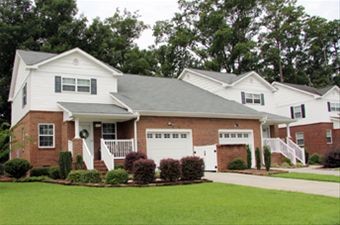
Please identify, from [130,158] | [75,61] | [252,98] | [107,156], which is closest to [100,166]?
[107,156]

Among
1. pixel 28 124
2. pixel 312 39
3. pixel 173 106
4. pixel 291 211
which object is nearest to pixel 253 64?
pixel 312 39

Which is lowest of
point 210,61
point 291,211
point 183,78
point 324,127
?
point 291,211

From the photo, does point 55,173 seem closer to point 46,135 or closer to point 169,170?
point 46,135

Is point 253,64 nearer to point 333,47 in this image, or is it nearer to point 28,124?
point 333,47

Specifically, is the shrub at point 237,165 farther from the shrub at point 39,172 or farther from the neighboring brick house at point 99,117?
the shrub at point 39,172

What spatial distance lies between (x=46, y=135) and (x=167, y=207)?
1445 cm

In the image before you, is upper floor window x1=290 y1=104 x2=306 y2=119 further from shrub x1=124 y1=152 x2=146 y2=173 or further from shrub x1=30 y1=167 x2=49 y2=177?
shrub x1=30 y1=167 x2=49 y2=177

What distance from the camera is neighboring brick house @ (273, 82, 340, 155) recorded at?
36625 mm

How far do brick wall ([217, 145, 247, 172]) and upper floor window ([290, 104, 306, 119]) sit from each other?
16.9m

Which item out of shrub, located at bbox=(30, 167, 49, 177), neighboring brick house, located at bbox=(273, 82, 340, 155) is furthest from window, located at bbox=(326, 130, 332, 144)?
shrub, located at bbox=(30, 167, 49, 177)

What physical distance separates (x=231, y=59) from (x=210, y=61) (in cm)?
353

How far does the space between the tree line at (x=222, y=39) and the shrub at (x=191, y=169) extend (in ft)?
76.1

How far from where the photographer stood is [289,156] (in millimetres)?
28031

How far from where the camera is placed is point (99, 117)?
72.7 ft
